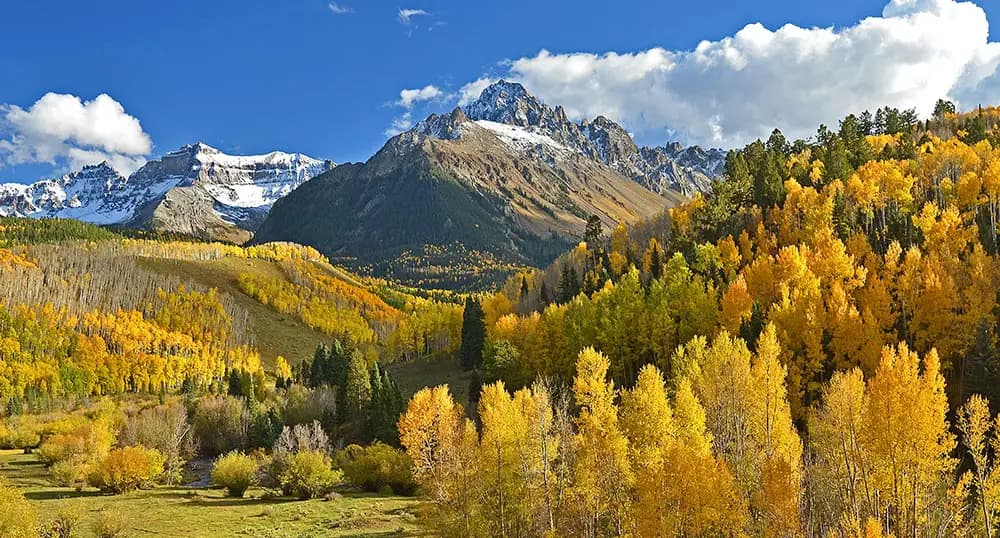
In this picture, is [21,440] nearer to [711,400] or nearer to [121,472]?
[121,472]

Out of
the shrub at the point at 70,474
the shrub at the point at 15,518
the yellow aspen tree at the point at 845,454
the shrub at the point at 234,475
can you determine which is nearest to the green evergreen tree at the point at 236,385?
the shrub at the point at 70,474

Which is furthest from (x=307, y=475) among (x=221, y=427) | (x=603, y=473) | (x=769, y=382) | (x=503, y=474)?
(x=769, y=382)

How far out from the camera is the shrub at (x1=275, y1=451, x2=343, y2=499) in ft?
232

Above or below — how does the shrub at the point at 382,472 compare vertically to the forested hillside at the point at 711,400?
below

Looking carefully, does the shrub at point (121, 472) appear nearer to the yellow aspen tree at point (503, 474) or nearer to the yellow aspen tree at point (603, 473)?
the yellow aspen tree at point (503, 474)

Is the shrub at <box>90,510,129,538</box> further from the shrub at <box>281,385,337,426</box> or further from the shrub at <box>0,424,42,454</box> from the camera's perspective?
the shrub at <box>0,424,42,454</box>

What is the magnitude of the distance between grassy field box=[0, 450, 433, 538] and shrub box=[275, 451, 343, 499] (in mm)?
2147

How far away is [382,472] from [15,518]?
4168 centimetres

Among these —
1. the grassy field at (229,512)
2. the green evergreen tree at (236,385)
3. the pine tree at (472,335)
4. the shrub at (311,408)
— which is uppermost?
the pine tree at (472,335)

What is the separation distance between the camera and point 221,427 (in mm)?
110188

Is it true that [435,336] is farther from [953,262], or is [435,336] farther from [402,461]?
[953,262]

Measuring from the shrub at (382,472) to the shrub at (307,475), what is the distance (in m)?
4.84

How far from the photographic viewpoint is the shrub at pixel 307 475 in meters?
70.6

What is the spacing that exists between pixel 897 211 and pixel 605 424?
78383mm
